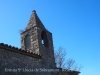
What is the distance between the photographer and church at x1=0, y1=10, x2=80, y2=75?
8.32 metres

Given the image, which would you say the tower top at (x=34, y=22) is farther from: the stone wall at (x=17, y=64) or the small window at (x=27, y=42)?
the stone wall at (x=17, y=64)

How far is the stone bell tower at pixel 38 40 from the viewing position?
11.3m

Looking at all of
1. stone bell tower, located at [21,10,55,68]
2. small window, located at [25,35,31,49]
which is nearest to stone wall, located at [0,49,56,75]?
stone bell tower, located at [21,10,55,68]

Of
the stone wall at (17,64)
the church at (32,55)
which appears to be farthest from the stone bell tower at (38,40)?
the stone wall at (17,64)

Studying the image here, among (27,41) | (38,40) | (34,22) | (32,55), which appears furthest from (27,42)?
(32,55)

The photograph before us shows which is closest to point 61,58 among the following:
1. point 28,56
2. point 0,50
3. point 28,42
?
point 28,42

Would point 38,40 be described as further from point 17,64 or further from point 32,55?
point 17,64

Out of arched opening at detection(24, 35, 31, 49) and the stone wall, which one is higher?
arched opening at detection(24, 35, 31, 49)

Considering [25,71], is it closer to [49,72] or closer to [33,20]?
[49,72]

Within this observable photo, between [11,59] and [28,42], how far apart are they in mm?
3791

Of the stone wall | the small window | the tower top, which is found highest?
the tower top

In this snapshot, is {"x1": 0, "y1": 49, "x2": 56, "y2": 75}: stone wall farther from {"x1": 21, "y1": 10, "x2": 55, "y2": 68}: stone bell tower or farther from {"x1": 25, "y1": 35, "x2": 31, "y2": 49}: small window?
{"x1": 25, "y1": 35, "x2": 31, "y2": 49}: small window

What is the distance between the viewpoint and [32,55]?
9695 mm

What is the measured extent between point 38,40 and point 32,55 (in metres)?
1.88
